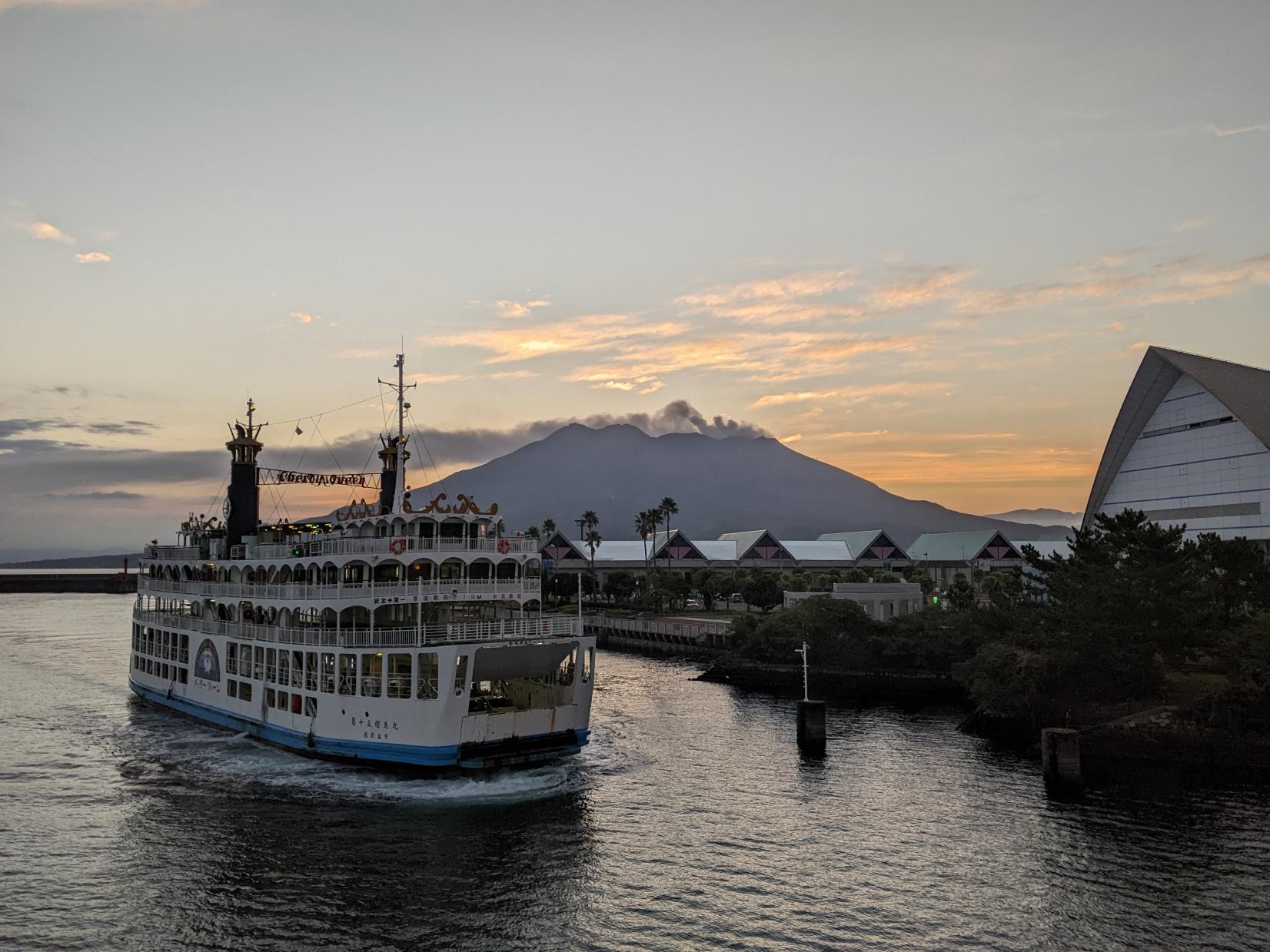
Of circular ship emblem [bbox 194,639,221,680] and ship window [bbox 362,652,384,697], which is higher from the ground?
ship window [bbox 362,652,384,697]

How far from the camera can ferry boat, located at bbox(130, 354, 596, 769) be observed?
3709cm

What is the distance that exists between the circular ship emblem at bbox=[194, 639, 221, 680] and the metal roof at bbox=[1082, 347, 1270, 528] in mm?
90951

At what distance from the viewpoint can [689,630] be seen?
324ft

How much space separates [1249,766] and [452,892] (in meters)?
37.1

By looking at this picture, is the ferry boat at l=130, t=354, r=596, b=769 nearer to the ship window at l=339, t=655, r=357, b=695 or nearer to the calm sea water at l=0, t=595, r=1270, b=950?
the ship window at l=339, t=655, r=357, b=695

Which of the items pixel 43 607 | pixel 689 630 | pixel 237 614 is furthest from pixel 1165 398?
pixel 43 607

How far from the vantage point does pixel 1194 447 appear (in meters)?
94.1

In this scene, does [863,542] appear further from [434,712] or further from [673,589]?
[434,712]

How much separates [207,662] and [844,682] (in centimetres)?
4634

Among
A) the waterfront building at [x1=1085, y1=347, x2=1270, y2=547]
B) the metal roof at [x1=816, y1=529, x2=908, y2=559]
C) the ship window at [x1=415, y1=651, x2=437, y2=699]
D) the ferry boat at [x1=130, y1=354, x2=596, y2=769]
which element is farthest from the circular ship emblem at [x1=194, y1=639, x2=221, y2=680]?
the metal roof at [x1=816, y1=529, x2=908, y2=559]

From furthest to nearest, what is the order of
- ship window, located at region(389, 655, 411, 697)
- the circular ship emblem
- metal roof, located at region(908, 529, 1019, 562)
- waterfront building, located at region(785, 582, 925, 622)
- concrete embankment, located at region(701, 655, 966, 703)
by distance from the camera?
1. metal roof, located at region(908, 529, 1019, 562)
2. waterfront building, located at region(785, 582, 925, 622)
3. concrete embankment, located at region(701, 655, 966, 703)
4. the circular ship emblem
5. ship window, located at region(389, 655, 411, 697)

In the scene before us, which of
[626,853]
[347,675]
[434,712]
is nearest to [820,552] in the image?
[347,675]

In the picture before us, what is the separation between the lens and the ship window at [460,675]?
3612 centimetres

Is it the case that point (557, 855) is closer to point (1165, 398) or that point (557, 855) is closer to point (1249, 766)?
point (1249, 766)
